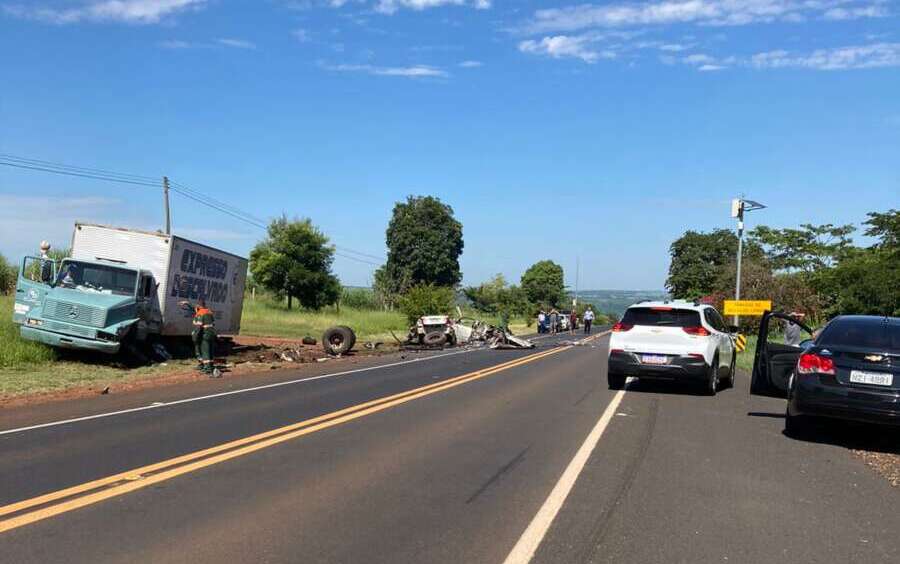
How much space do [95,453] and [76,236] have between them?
45.3 feet

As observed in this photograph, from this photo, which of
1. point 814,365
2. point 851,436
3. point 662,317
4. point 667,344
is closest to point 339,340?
point 662,317

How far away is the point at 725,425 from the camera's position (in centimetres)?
1075

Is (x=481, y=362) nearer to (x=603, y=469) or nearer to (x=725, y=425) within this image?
(x=725, y=425)

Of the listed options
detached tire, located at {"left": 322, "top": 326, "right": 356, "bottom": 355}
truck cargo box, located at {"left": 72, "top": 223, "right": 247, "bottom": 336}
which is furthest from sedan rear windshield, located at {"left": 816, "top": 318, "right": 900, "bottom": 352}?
detached tire, located at {"left": 322, "top": 326, "right": 356, "bottom": 355}

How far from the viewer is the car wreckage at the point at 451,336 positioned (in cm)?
3152

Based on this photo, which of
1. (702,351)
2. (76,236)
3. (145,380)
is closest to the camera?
(702,351)

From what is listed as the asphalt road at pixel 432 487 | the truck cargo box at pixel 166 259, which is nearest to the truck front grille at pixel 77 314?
the truck cargo box at pixel 166 259

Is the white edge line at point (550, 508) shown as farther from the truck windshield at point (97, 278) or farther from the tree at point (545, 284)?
the tree at point (545, 284)

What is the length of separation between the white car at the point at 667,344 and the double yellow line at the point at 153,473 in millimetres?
4871

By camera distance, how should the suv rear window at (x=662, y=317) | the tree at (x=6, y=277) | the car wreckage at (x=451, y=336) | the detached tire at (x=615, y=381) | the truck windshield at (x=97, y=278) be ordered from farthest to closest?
the tree at (x=6, y=277) → the car wreckage at (x=451, y=336) → the truck windshield at (x=97, y=278) → the detached tire at (x=615, y=381) → the suv rear window at (x=662, y=317)

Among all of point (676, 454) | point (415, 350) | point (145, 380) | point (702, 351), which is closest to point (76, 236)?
point (145, 380)

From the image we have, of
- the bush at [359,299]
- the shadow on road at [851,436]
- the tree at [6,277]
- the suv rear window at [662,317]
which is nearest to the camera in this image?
the shadow on road at [851,436]

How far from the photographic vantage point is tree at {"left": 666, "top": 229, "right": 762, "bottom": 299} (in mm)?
79500

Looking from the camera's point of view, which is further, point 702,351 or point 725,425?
point 702,351
